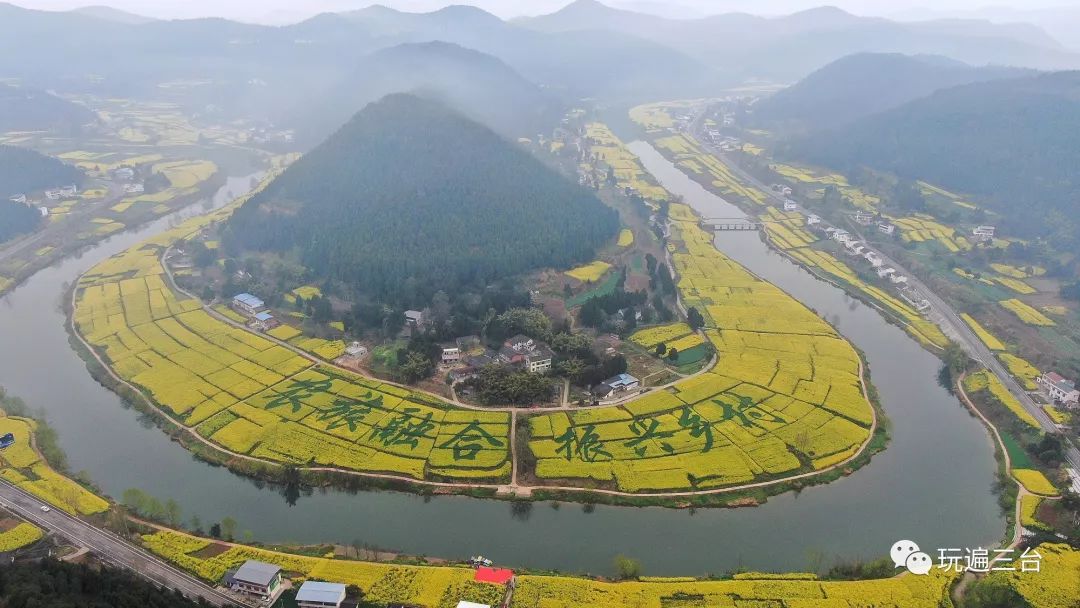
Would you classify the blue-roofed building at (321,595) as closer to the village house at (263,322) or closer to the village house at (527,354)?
the village house at (527,354)

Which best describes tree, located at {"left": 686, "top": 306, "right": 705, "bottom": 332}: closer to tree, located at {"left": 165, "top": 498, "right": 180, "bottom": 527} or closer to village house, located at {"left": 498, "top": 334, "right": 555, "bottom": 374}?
village house, located at {"left": 498, "top": 334, "right": 555, "bottom": 374}

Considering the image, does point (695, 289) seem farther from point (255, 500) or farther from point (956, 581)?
point (255, 500)

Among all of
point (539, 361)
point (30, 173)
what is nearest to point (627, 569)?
point (539, 361)

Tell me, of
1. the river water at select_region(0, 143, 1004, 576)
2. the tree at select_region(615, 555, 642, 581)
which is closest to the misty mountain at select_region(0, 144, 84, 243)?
the river water at select_region(0, 143, 1004, 576)

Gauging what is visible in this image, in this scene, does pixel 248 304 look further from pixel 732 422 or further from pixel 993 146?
pixel 993 146

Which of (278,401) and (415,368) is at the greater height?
(415,368)

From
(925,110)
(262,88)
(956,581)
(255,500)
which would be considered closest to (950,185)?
(925,110)
